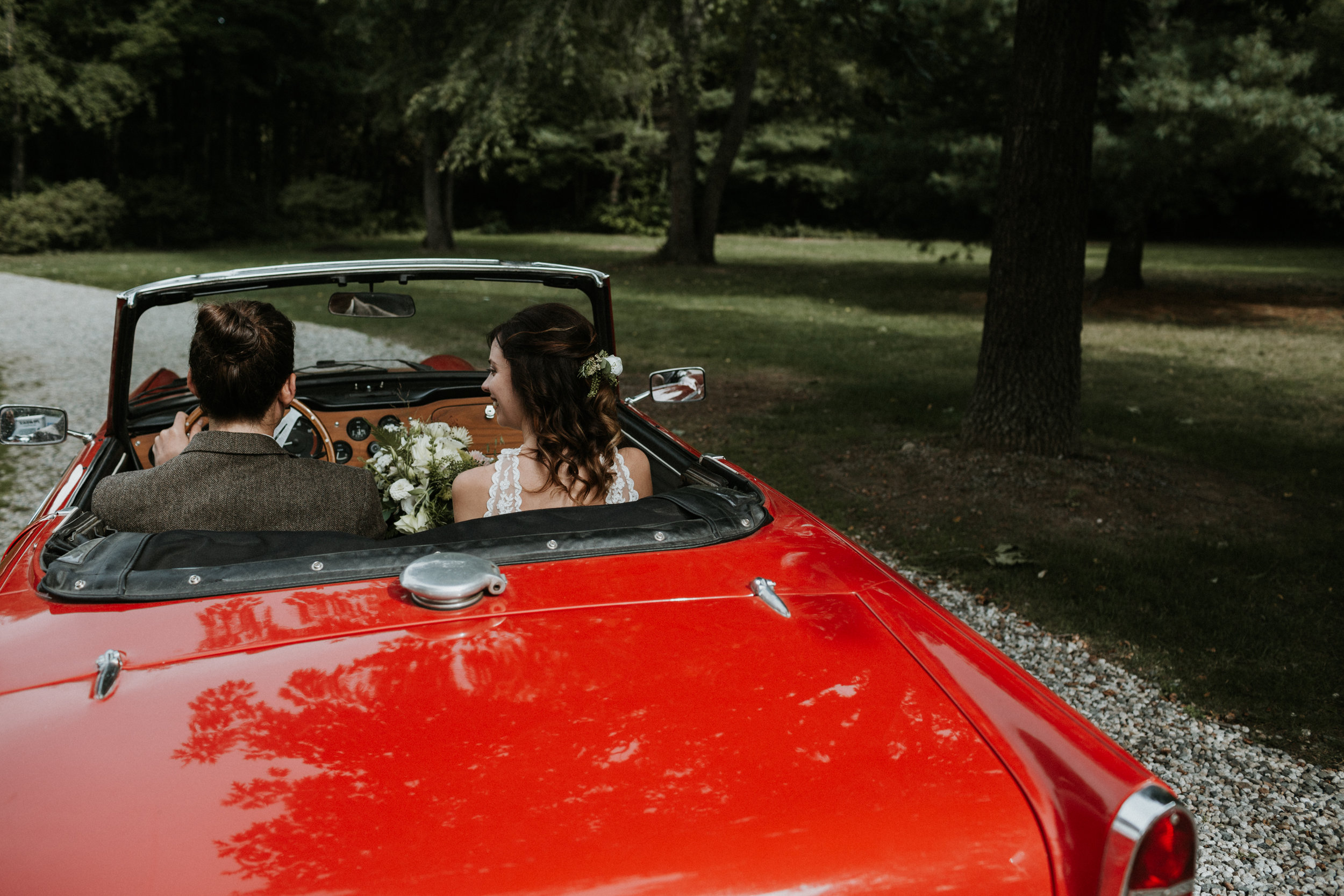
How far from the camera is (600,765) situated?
1.36 m

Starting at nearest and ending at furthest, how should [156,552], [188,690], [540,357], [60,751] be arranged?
1. [60,751]
2. [188,690]
3. [156,552]
4. [540,357]

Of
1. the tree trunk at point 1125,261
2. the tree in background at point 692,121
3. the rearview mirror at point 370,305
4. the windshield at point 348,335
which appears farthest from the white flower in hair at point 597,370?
the tree trunk at point 1125,261

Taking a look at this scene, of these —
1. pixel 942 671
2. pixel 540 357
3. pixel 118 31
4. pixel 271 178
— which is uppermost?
pixel 118 31

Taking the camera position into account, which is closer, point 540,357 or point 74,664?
point 74,664

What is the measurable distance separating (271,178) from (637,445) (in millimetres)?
36682

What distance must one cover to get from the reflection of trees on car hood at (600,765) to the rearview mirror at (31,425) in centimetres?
183

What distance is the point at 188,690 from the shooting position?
4.88ft

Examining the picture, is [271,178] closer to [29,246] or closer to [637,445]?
[29,246]

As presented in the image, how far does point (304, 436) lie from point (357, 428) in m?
0.34

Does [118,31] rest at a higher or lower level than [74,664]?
higher

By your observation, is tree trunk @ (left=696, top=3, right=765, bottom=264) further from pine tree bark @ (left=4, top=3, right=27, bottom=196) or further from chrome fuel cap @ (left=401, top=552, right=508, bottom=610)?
chrome fuel cap @ (left=401, top=552, right=508, bottom=610)

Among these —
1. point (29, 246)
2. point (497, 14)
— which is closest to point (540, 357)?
point (497, 14)

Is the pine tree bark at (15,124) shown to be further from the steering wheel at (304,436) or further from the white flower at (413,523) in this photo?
the white flower at (413,523)

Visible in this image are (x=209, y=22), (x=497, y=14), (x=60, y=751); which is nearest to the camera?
(x=60, y=751)
